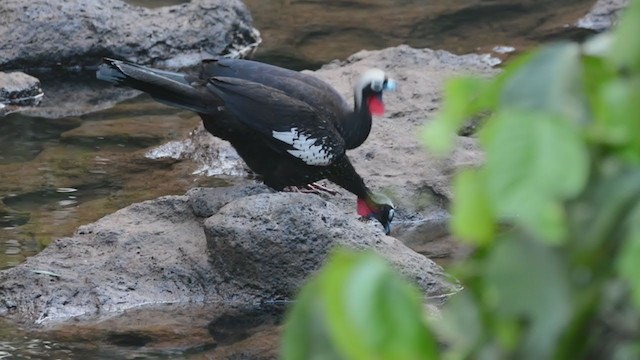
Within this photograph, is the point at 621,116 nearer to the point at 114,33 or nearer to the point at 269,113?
the point at 269,113

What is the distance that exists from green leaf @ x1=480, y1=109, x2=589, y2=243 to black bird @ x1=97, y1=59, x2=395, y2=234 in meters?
5.25

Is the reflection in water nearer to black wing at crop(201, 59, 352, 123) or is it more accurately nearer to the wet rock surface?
black wing at crop(201, 59, 352, 123)

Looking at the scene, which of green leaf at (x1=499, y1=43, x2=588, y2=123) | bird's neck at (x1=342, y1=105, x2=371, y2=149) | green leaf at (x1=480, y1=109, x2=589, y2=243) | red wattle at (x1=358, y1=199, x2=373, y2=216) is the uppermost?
green leaf at (x1=499, y1=43, x2=588, y2=123)

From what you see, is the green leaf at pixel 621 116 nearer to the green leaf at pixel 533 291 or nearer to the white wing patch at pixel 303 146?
the green leaf at pixel 533 291

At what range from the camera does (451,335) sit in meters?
1.29

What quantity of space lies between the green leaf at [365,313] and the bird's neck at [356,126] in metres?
5.62

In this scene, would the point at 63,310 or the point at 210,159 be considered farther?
the point at 210,159

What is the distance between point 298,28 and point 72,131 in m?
3.56

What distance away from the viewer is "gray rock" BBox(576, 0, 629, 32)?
11.8 meters

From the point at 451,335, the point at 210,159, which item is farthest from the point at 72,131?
the point at 451,335

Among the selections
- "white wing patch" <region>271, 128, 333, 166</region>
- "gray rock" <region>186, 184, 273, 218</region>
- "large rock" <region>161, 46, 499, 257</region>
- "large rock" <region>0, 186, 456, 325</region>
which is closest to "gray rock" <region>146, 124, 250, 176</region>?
"large rock" <region>161, 46, 499, 257</region>

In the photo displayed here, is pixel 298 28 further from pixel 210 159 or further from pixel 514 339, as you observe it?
pixel 514 339

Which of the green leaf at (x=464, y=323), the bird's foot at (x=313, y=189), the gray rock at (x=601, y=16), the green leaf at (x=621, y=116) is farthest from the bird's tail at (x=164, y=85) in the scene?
the gray rock at (x=601, y=16)

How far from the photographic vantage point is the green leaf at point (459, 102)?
3.98 ft
